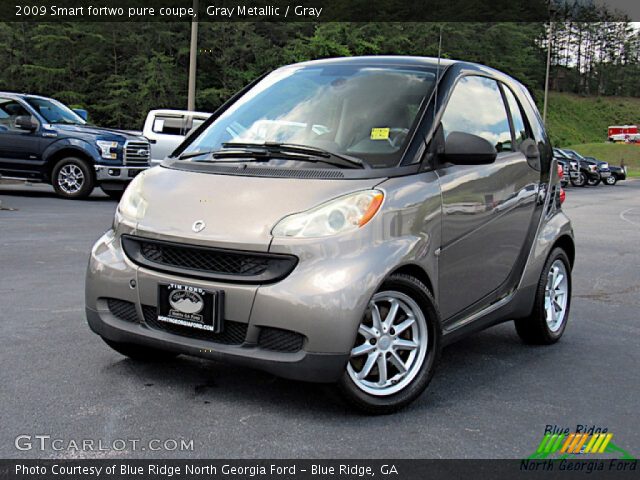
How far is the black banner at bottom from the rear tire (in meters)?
1.20

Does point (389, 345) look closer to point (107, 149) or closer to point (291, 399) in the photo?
point (291, 399)

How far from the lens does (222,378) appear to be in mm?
4215

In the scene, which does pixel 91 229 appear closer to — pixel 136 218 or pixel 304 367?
pixel 136 218

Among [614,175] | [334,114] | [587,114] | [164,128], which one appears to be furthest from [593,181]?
[587,114]

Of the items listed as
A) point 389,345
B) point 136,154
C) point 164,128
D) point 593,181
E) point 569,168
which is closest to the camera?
point 389,345

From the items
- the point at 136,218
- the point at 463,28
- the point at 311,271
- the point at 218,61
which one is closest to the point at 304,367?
the point at 311,271

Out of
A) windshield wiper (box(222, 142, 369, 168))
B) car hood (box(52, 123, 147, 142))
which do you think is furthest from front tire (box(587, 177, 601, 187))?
windshield wiper (box(222, 142, 369, 168))

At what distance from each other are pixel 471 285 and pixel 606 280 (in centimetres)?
446

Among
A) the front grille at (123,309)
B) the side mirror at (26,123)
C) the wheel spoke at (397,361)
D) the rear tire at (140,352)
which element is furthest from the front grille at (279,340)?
the side mirror at (26,123)

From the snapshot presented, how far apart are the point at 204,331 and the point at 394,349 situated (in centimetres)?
91

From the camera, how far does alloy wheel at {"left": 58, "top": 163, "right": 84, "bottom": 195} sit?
15570 mm

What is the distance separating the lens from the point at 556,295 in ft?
18.1

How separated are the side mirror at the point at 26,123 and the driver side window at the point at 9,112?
22 centimetres

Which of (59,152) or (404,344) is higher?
(59,152)
